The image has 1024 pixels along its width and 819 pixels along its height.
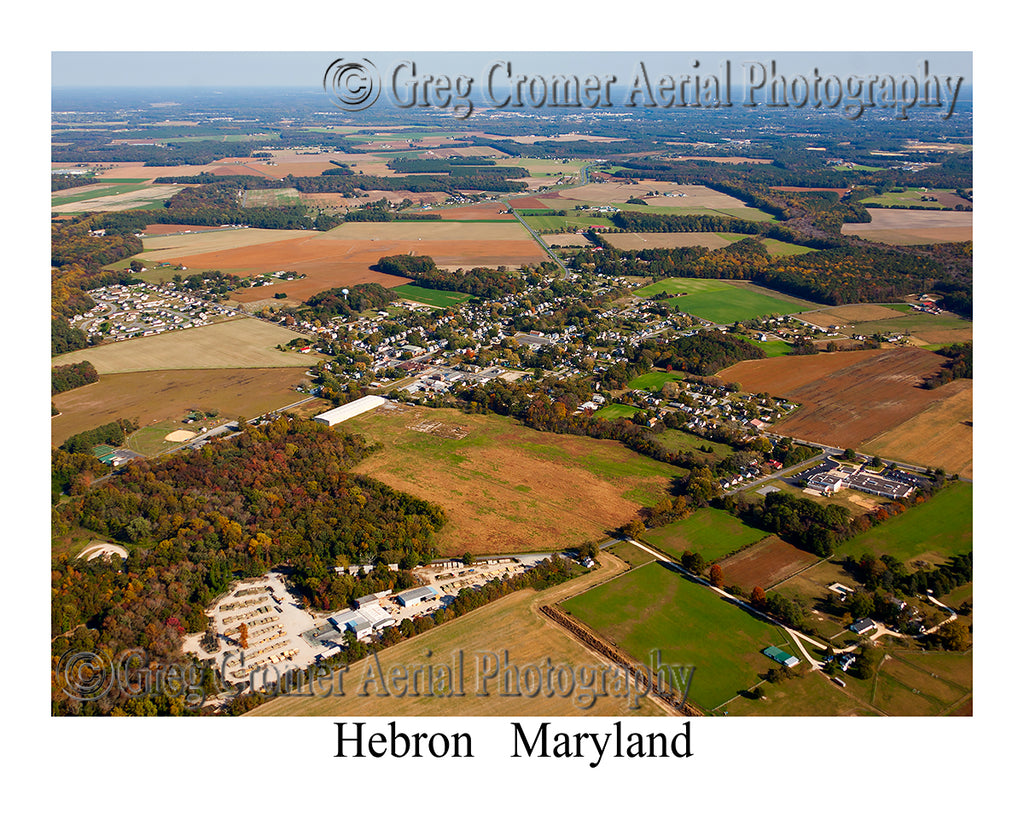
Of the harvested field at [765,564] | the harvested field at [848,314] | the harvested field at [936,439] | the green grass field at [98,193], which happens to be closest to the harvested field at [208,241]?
the green grass field at [98,193]

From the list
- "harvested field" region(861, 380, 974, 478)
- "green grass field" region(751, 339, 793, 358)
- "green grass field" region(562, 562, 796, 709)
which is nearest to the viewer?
"green grass field" region(562, 562, 796, 709)

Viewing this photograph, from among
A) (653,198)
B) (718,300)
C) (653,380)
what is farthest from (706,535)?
(653,198)

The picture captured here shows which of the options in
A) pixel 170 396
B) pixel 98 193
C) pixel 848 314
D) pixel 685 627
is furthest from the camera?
pixel 98 193

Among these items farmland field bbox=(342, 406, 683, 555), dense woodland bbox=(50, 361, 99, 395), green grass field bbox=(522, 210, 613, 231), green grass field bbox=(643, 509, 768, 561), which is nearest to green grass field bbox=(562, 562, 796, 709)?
green grass field bbox=(643, 509, 768, 561)

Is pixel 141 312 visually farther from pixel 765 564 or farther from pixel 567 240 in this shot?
pixel 765 564

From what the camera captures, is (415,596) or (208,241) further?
(208,241)

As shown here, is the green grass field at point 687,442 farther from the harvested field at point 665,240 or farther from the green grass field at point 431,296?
the harvested field at point 665,240

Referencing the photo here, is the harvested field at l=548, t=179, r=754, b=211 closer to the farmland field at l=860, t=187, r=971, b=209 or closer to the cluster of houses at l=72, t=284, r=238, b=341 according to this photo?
the farmland field at l=860, t=187, r=971, b=209
